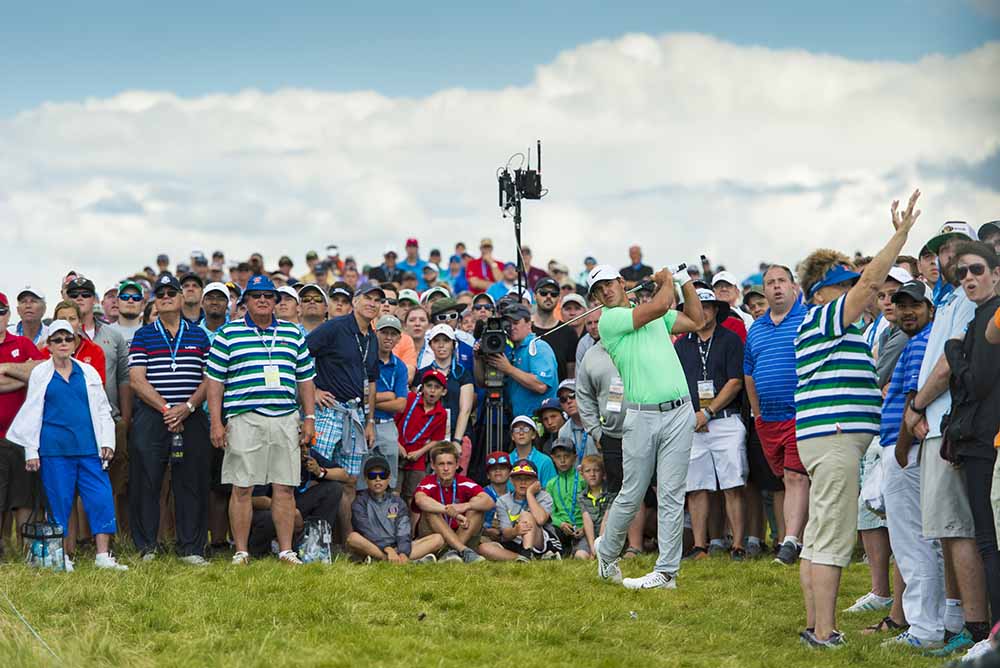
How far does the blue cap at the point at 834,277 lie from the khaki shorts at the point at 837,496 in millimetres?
950

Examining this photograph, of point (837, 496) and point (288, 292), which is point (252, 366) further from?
point (837, 496)

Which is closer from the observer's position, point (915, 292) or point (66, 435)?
point (915, 292)

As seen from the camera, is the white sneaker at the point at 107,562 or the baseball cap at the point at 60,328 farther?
the baseball cap at the point at 60,328

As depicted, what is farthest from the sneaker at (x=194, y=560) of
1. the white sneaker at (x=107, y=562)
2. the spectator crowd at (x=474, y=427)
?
the white sneaker at (x=107, y=562)

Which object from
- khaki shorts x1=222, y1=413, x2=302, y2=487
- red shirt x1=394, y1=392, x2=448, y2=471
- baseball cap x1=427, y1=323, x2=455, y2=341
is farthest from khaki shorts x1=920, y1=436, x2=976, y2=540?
baseball cap x1=427, y1=323, x2=455, y2=341

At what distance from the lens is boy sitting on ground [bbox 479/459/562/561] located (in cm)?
1098

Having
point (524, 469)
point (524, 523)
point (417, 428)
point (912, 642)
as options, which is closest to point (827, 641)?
point (912, 642)

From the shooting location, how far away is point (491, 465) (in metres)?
11.6

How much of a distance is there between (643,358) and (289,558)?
3.36 metres

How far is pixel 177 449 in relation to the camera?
34.8ft

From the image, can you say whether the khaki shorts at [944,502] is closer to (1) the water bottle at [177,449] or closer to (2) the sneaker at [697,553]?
(2) the sneaker at [697,553]

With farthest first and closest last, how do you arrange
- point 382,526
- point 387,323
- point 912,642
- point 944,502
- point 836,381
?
point 387,323 → point 382,526 → point 912,642 → point 836,381 → point 944,502

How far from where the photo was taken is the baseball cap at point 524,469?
1133cm

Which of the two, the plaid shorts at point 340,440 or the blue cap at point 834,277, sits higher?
the blue cap at point 834,277
